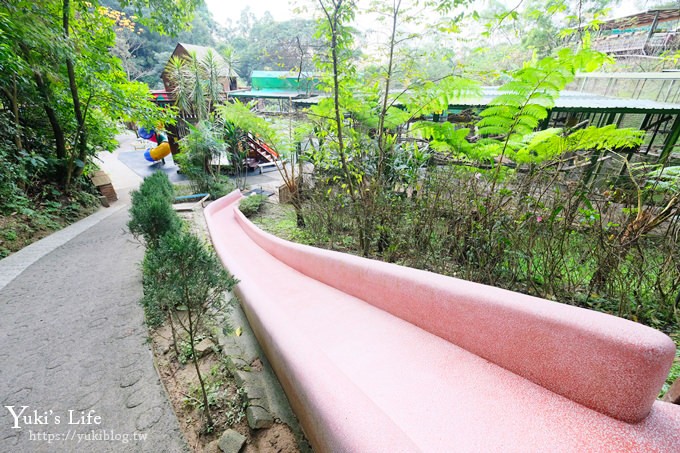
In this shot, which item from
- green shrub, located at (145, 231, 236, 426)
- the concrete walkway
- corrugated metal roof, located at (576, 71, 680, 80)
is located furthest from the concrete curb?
corrugated metal roof, located at (576, 71, 680, 80)

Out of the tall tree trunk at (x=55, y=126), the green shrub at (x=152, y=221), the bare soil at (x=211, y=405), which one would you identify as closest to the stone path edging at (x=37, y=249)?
the tall tree trunk at (x=55, y=126)

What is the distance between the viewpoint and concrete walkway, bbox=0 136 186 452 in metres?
1.91

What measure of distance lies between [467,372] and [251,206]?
633 cm

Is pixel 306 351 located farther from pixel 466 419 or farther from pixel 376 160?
pixel 376 160

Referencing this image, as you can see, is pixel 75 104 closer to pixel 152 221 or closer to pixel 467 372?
pixel 152 221

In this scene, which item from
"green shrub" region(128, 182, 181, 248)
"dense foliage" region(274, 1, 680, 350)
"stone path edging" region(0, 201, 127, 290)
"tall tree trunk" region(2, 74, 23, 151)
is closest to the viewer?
"dense foliage" region(274, 1, 680, 350)

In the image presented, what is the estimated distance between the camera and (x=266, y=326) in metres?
2.27

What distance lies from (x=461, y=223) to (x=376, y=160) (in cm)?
172

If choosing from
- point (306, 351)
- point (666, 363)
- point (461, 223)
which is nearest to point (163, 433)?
point (306, 351)

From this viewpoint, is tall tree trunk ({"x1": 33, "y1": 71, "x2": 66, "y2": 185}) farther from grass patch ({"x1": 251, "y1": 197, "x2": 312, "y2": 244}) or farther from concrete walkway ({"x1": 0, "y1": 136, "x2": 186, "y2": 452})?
grass patch ({"x1": 251, "y1": 197, "x2": 312, "y2": 244})

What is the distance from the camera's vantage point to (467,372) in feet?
5.47

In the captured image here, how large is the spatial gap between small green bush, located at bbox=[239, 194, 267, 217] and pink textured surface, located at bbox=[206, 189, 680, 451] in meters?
4.91

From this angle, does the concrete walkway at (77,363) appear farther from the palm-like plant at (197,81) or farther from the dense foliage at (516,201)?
the palm-like plant at (197,81)

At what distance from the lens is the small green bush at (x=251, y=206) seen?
6.95m
